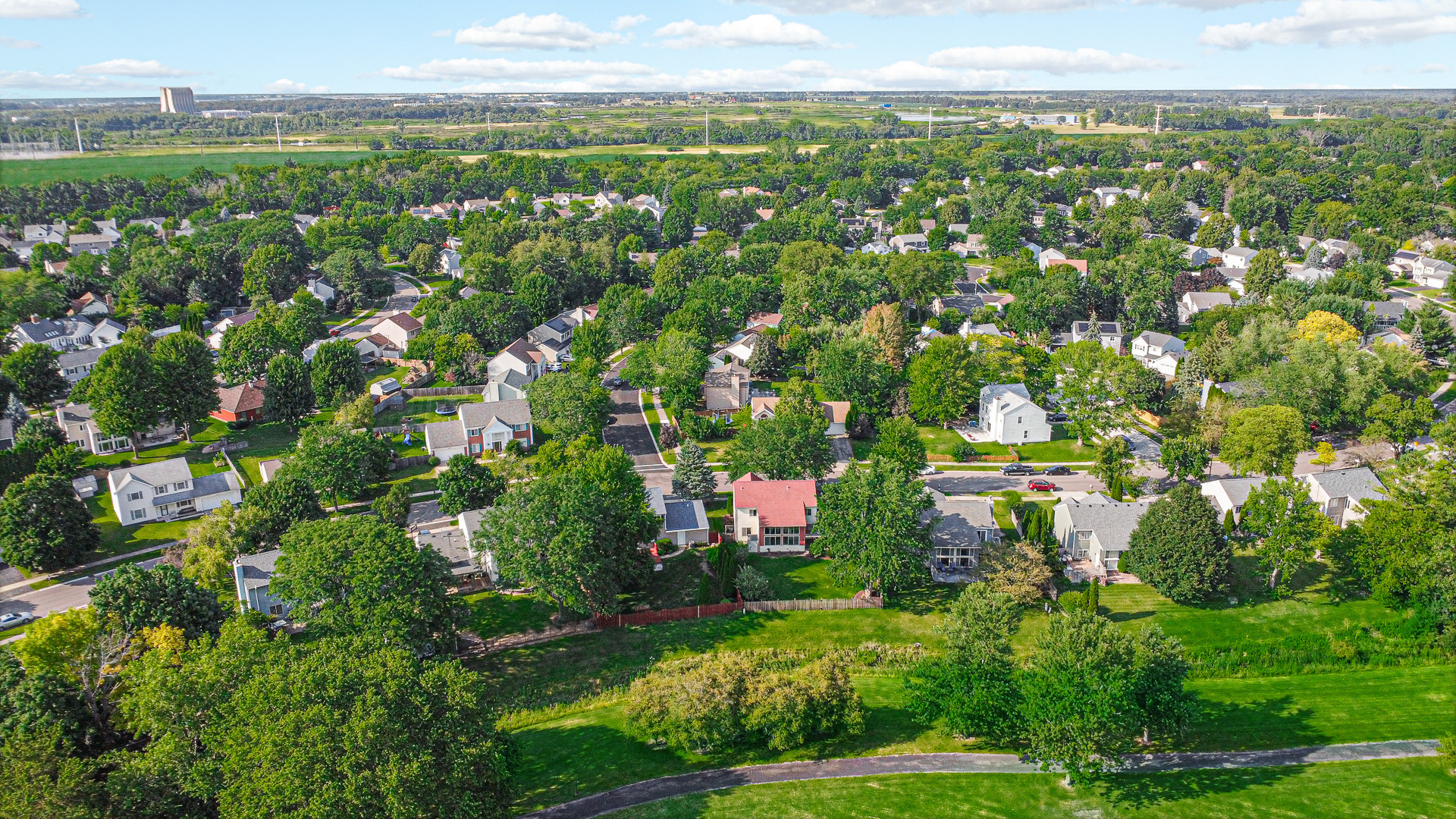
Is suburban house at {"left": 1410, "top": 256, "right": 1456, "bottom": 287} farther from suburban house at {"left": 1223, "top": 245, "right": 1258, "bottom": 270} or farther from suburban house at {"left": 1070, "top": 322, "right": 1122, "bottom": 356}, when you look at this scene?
suburban house at {"left": 1070, "top": 322, "right": 1122, "bottom": 356}

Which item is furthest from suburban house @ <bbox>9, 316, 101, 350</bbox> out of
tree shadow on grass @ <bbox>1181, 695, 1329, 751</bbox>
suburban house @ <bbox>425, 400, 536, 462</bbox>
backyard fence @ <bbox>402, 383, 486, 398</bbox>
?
tree shadow on grass @ <bbox>1181, 695, 1329, 751</bbox>

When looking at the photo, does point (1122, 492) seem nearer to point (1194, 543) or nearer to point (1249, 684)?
point (1194, 543)

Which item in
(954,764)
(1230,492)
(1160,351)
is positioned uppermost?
(1160,351)

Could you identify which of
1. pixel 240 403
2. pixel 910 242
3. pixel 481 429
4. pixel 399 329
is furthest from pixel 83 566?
pixel 910 242

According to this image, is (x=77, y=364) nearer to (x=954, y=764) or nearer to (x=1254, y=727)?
(x=954, y=764)

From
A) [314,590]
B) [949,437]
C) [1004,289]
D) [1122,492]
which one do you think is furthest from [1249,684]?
[1004,289]

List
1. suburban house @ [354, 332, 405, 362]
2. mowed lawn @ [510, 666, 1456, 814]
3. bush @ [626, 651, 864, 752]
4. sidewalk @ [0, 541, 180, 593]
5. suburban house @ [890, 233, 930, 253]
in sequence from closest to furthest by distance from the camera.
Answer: mowed lawn @ [510, 666, 1456, 814] → bush @ [626, 651, 864, 752] → sidewalk @ [0, 541, 180, 593] → suburban house @ [354, 332, 405, 362] → suburban house @ [890, 233, 930, 253]

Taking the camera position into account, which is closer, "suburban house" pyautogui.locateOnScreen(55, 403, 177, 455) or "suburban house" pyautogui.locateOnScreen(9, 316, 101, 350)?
"suburban house" pyautogui.locateOnScreen(55, 403, 177, 455)
